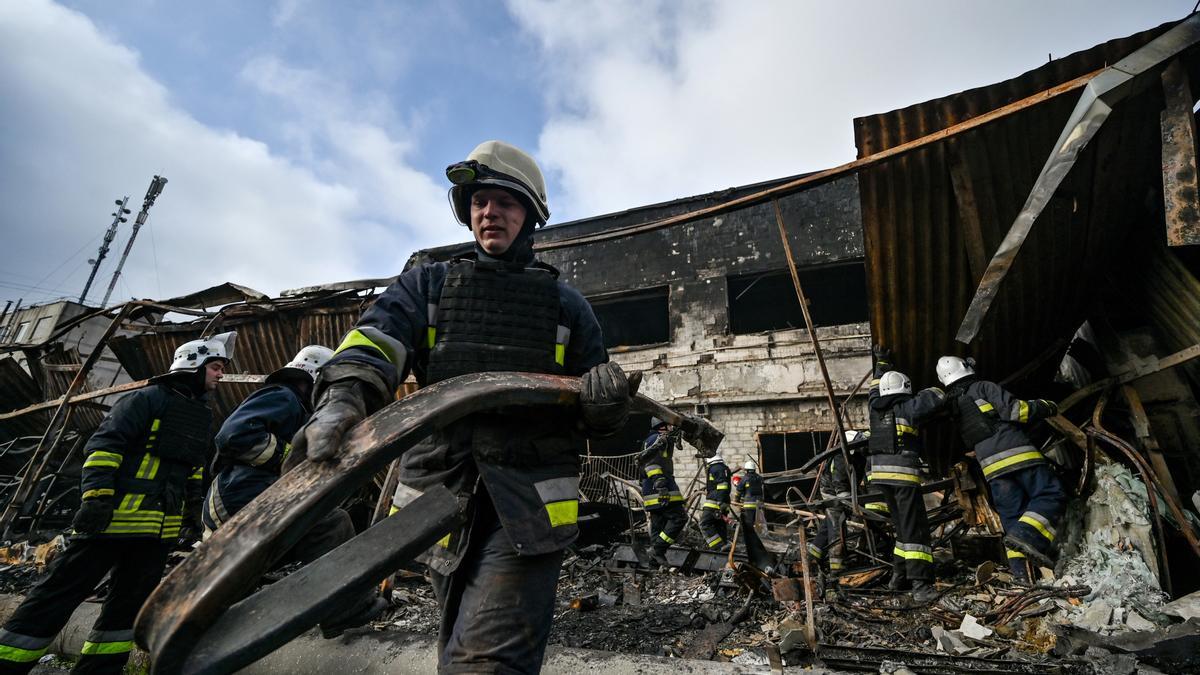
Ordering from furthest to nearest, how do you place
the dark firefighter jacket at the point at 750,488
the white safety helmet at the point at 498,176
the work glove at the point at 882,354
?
the dark firefighter jacket at the point at 750,488, the work glove at the point at 882,354, the white safety helmet at the point at 498,176

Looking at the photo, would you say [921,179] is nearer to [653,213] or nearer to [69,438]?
[653,213]

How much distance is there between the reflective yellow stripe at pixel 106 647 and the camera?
9.43 feet

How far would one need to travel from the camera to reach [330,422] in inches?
45.9

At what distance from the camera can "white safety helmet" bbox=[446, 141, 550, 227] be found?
1912 mm

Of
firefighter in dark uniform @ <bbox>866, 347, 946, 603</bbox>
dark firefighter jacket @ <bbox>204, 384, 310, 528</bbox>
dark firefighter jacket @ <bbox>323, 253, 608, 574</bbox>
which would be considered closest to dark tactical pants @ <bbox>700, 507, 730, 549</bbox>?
firefighter in dark uniform @ <bbox>866, 347, 946, 603</bbox>

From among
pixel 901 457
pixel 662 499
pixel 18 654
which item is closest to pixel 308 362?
pixel 18 654

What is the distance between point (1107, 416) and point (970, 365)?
113 centimetres

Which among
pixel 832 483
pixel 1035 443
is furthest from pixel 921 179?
pixel 832 483

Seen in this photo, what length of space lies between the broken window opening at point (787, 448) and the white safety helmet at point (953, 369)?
639 cm

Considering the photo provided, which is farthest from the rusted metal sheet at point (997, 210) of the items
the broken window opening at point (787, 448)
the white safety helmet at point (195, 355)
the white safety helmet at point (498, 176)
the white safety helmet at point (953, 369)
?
the broken window opening at point (787, 448)

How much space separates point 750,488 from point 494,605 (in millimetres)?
7849

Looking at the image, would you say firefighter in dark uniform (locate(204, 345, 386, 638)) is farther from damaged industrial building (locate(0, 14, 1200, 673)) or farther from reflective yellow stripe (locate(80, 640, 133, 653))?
reflective yellow stripe (locate(80, 640, 133, 653))

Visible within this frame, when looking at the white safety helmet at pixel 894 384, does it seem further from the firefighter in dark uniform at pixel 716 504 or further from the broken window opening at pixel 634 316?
the broken window opening at pixel 634 316

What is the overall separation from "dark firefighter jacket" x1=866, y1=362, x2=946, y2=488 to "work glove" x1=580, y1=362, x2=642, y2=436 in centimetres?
418
